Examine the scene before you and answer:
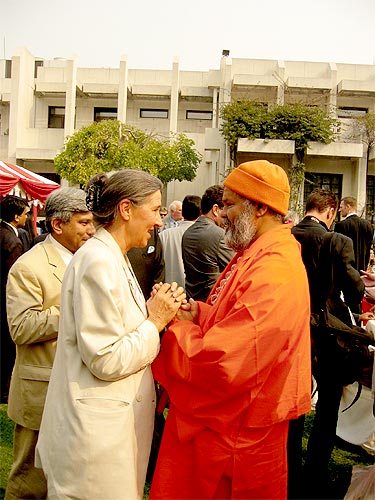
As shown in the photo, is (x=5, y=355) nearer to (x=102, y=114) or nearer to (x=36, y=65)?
(x=102, y=114)

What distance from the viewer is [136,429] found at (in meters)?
2.33

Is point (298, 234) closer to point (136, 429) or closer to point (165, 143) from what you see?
point (136, 429)

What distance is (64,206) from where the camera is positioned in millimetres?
3361

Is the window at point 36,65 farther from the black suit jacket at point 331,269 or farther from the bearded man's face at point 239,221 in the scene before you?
the bearded man's face at point 239,221

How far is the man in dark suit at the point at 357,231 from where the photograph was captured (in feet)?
27.5

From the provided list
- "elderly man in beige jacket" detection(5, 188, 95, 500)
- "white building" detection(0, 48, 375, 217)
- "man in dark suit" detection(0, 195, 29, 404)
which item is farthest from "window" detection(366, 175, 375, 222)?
"elderly man in beige jacket" detection(5, 188, 95, 500)

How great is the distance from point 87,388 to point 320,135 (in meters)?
24.2

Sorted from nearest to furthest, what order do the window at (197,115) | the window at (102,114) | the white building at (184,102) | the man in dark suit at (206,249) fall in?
the man in dark suit at (206,249) → the white building at (184,102) → the window at (197,115) → the window at (102,114)

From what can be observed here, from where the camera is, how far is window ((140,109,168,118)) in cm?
3134

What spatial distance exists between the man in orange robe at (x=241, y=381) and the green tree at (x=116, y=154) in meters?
22.2

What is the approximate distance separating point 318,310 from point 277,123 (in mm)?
21297

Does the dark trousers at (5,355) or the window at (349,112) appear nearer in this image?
the dark trousers at (5,355)

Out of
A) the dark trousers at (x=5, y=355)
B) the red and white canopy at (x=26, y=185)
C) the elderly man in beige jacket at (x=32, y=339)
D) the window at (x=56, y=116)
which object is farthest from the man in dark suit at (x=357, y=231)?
the window at (x=56, y=116)

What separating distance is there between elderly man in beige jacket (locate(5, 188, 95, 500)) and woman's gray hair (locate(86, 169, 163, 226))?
0.93m
